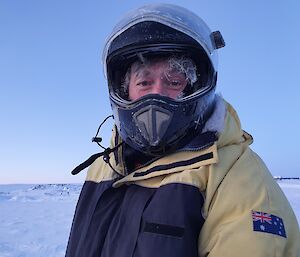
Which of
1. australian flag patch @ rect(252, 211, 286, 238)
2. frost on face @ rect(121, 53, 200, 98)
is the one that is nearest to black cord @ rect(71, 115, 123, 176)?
frost on face @ rect(121, 53, 200, 98)

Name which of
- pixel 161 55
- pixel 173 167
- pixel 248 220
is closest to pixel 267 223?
pixel 248 220

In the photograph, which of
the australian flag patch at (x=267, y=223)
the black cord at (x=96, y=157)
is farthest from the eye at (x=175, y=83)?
the australian flag patch at (x=267, y=223)

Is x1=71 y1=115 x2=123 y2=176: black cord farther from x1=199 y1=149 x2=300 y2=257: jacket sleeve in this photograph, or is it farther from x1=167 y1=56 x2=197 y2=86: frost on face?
x1=199 y1=149 x2=300 y2=257: jacket sleeve

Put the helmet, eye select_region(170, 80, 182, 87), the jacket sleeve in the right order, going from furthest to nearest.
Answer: eye select_region(170, 80, 182, 87) < the helmet < the jacket sleeve

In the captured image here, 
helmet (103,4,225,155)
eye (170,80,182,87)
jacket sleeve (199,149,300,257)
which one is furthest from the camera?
eye (170,80,182,87)

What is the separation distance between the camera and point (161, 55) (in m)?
1.42

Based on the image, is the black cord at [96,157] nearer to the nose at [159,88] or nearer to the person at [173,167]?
the person at [173,167]

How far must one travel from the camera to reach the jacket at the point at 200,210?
944 millimetres

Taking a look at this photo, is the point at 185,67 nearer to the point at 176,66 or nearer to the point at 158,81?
the point at 176,66

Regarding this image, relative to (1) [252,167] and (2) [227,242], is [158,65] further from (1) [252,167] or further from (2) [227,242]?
(2) [227,242]

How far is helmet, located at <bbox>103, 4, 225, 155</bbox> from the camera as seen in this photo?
49.4 inches

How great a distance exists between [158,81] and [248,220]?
0.68 metres

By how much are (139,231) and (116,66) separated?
84cm

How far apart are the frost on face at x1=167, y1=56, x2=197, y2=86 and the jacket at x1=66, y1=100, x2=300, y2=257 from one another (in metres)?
0.26
